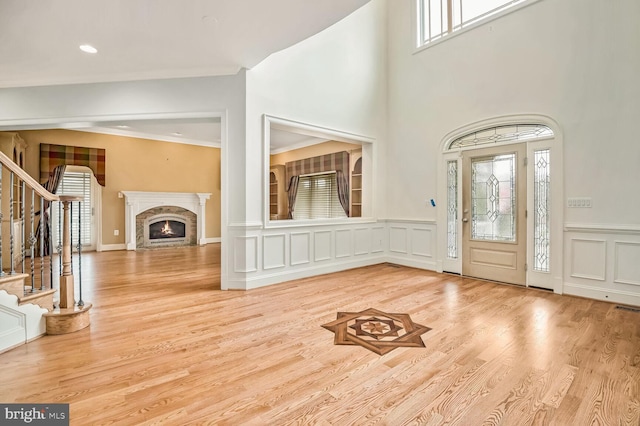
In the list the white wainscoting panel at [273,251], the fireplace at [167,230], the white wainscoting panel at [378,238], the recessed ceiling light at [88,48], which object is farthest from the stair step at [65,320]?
the fireplace at [167,230]

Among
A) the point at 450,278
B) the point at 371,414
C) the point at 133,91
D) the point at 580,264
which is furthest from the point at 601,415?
the point at 133,91

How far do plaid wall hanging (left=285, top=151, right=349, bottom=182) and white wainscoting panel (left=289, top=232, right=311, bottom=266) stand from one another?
253 centimetres

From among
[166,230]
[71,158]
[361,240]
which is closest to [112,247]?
[166,230]

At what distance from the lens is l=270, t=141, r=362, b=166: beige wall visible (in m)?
6.82

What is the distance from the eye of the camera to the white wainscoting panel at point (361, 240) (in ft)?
18.0

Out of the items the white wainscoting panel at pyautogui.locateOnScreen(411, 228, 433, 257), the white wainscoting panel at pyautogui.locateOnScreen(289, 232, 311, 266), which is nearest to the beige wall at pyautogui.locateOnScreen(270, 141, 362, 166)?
the white wainscoting panel at pyautogui.locateOnScreen(411, 228, 433, 257)

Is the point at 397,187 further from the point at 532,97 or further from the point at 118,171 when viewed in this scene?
the point at 118,171

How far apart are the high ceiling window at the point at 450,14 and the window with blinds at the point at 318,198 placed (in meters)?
3.39

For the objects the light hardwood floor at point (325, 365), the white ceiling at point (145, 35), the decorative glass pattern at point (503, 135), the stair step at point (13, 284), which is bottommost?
the light hardwood floor at point (325, 365)

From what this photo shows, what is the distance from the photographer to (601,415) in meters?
1.66

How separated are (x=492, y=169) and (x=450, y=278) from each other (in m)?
1.77

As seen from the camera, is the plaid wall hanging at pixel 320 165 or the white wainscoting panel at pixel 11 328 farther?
the plaid wall hanging at pixel 320 165

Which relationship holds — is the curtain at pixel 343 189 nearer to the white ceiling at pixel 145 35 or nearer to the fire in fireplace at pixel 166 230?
the white ceiling at pixel 145 35

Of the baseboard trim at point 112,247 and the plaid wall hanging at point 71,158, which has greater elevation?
the plaid wall hanging at point 71,158
